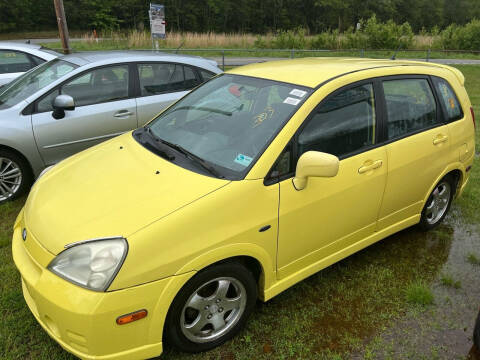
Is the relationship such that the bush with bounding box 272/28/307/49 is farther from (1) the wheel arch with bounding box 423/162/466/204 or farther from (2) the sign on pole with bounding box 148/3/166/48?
(1) the wheel arch with bounding box 423/162/466/204

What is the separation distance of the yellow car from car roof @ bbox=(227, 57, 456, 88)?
2 centimetres

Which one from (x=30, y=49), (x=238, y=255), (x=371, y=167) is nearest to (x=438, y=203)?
(x=371, y=167)

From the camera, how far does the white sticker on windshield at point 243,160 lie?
97.1 inches

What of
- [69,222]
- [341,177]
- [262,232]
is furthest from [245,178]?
[69,222]

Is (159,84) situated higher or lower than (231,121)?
lower

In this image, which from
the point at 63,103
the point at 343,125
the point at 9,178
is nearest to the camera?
the point at 343,125

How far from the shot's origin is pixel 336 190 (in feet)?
9.07

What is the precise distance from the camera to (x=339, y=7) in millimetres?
63219

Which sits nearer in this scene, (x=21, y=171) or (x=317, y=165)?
(x=317, y=165)

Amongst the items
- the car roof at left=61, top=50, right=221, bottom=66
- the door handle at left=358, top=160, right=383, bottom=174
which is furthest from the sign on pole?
the door handle at left=358, top=160, right=383, bottom=174

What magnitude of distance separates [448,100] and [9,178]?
4686mm

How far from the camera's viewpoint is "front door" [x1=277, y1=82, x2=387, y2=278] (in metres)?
2.60

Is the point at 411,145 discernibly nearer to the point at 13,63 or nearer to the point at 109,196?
the point at 109,196

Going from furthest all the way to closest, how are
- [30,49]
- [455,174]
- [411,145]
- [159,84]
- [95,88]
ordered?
[30,49], [159,84], [95,88], [455,174], [411,145]
